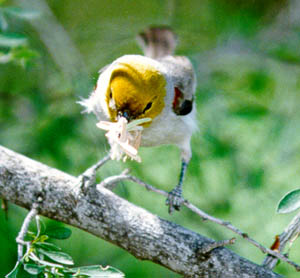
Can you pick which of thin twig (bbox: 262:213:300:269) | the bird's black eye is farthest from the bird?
thin twig (bbox: 262:213:300:269)

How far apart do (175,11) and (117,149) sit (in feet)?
10.6

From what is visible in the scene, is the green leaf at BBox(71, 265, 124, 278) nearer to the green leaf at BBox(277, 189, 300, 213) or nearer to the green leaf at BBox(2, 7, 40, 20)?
the green leaf at BBox(277, 189, 300, 213)

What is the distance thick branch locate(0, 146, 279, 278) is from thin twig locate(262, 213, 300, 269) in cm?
6

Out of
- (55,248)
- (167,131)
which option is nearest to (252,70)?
(167,131)

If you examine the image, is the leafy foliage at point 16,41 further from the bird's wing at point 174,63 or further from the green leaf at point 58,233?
the green leaf at point 58,233

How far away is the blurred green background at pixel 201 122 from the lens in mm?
3906

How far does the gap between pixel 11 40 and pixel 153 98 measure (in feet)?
2.95

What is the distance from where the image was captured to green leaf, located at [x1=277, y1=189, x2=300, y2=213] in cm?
181

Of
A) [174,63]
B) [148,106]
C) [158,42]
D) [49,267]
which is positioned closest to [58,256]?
[49,267]

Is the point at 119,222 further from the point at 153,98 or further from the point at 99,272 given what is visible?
the point at 153,98

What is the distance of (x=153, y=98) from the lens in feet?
9.25

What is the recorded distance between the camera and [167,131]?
311cm

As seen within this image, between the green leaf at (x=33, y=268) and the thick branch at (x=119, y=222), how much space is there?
52 centimetres

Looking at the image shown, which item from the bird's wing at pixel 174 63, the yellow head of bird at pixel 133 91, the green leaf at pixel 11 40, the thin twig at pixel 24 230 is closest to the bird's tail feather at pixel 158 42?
the bird's wing at pixel 174 63
